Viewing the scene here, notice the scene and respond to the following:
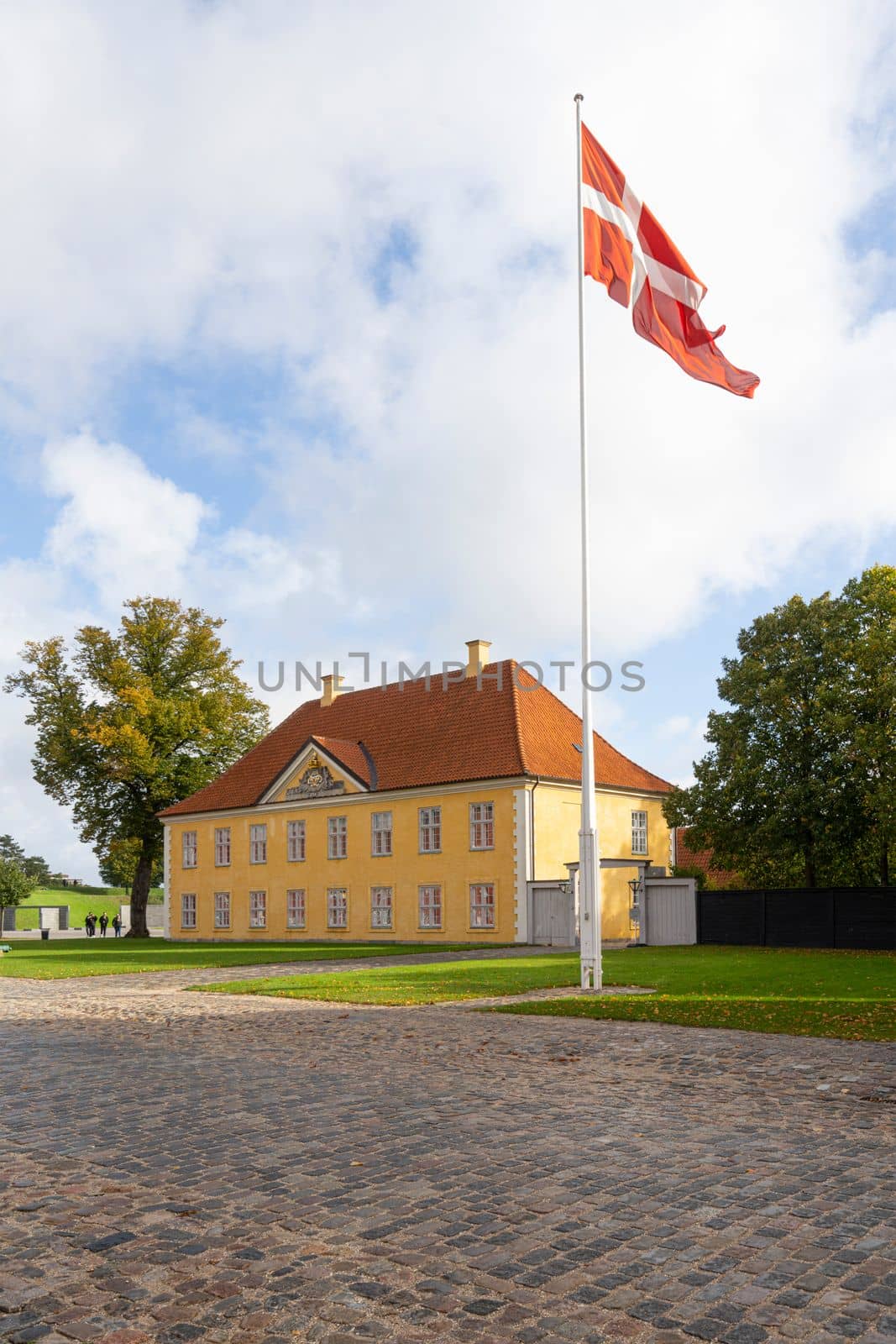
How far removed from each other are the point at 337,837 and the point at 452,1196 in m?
40.3

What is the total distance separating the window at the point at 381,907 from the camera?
4372 centimetres

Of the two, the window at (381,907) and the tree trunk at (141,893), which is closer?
the window at (381,907)

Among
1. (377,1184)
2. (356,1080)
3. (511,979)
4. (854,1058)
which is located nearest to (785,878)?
(511,979)

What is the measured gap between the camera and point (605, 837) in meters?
43.8

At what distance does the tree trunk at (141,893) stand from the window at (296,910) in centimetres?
1249

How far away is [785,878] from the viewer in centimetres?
3912

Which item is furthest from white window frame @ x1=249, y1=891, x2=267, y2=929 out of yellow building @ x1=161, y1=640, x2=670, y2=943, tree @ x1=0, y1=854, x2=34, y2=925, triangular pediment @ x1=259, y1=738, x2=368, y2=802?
tree @ x1=0, y1=854, x2=34, y2=925

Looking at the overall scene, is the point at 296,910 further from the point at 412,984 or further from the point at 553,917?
the point at 412,984

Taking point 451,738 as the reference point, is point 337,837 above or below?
below

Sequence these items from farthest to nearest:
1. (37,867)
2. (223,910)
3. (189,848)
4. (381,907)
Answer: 1. (37,867)
2. (189,848)
3. (223,910)
4. (381,907)

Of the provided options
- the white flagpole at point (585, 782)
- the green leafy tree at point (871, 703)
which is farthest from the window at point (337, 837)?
the white flagpole at point (585, 782)

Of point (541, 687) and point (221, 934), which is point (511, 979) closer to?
→ point (541, 687)

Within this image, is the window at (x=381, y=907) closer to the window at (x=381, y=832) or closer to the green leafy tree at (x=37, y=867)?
the window at (x=381, y=832)

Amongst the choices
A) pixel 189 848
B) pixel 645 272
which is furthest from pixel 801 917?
pixel 189 848
